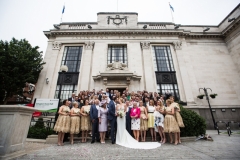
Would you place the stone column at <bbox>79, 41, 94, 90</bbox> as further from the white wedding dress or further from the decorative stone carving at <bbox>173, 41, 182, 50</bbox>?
the decorative stone carving at <bbox>173, 41, 182, 50</bbox>

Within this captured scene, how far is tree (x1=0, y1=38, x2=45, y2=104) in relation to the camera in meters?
11.9

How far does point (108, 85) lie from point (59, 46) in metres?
A: 9.07

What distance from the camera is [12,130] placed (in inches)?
118

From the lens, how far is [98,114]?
567cm

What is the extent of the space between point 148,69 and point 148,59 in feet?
5.00

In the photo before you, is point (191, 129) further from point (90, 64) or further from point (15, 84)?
point (15, 84)

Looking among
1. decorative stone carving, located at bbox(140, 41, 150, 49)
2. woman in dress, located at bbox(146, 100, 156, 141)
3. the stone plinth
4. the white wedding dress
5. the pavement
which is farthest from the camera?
decorative stone carving, located at bbox(140, 41, 150, 49)

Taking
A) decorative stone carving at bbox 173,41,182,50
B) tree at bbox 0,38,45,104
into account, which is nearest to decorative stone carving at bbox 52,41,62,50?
tree at bbox 0,38,45,104

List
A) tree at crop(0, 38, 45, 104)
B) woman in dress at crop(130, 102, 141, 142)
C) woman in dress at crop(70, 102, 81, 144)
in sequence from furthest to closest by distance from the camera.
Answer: tree at crop(0, 38, 45, 104), woman in dress at crop(130, 102, 141, 142), woman in dress at crop(70, 102, 81, 144)

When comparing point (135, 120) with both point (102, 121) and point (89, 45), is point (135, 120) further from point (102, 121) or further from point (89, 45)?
point (89, 45)

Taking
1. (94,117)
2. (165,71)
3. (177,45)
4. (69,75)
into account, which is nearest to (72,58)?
(69,75)

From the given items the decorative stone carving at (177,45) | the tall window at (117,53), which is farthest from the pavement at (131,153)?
the decorative stone carving at (177,45)

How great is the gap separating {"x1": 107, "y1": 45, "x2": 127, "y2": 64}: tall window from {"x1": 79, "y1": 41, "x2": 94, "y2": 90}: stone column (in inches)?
99.7

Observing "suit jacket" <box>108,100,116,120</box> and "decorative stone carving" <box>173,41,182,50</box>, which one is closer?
"suit jacket" <box>108,100,116,120</box>
